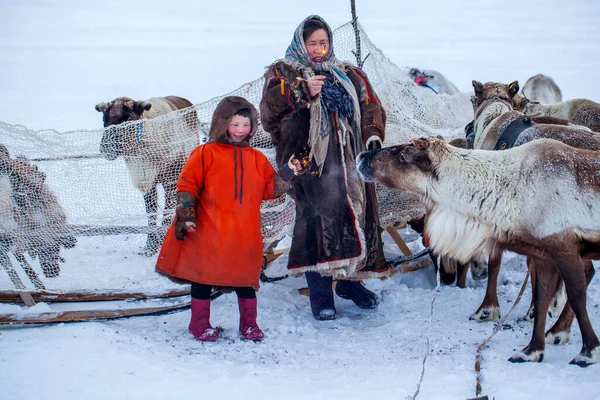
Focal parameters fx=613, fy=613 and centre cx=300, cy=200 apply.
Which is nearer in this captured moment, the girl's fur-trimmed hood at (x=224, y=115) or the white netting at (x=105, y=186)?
the girl's fur-trimmed hood at (x=224, y=115)

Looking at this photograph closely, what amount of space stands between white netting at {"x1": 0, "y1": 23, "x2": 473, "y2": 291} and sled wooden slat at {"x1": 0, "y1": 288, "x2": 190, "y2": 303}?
9cm

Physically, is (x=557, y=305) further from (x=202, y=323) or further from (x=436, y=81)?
(x=436, y=81)

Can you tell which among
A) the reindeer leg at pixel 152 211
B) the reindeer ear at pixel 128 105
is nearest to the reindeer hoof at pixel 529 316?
the reindeer leg at pixel 152 211

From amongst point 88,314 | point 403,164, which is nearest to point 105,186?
point 88,314

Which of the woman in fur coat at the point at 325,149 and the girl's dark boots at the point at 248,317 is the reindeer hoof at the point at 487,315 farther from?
the girl's dark boots at the point at 248,317

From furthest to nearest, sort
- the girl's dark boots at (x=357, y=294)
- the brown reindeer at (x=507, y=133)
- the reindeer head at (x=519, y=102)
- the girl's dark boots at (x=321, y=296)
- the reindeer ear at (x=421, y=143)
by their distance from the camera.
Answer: the reindeer head at (x=519, y=102)
the girl's dark boots at (x=357, y=294)
the girl's dark boots at (x=321, y=296)
the brown reindeer at (x=507, y=133)
the reindeer ear at (x=421, y=143)

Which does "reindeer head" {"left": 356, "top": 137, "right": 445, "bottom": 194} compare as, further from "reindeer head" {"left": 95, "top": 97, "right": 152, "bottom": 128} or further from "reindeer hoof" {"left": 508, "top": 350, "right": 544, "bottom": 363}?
"reindeer head" {"left": 95, "top": 97, "right": 152, "bottom": 128}

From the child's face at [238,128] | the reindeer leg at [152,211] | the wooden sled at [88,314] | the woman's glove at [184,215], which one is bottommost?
the wooden sled at [88,314]

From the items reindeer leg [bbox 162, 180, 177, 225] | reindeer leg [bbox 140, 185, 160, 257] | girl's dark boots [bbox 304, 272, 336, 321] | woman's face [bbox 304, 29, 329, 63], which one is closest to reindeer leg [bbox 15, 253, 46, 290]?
reindeer leg [bbox 140, 185, 160, 257]

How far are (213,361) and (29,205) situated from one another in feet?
6.38

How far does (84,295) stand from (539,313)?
9.66 feet

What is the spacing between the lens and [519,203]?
3.29 meters

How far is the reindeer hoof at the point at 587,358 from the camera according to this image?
318cm

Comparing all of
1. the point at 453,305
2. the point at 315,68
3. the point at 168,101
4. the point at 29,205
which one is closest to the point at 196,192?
the point at 315,68
